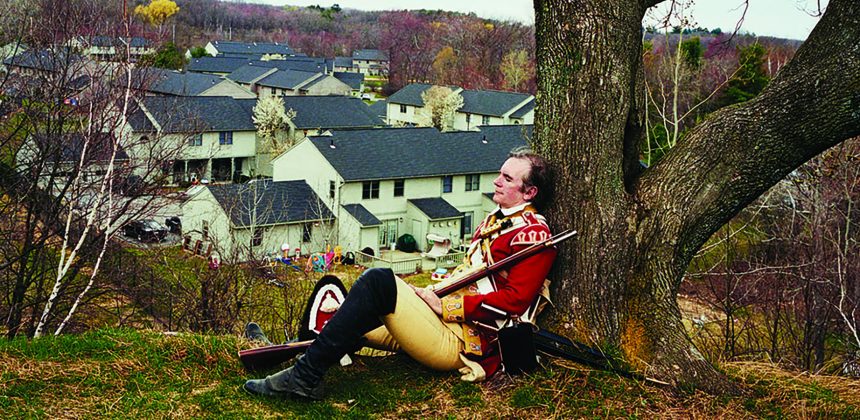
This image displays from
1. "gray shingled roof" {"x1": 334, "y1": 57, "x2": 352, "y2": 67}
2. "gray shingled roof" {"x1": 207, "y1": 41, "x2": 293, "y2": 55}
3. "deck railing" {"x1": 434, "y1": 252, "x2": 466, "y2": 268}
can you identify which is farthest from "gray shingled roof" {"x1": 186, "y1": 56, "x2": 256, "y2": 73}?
"deck railing" {"x1": 434, "y1": 252, "x2": 466, "y2": 268}

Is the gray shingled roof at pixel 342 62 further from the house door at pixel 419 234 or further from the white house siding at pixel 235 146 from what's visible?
the house door at pixel 419 234

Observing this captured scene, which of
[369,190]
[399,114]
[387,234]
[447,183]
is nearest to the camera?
[387,234]

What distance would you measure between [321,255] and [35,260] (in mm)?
14624

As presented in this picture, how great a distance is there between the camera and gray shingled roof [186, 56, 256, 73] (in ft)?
243

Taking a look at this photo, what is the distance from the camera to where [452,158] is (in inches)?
1367

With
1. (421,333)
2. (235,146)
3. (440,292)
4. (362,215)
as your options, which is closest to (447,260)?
(362,215)

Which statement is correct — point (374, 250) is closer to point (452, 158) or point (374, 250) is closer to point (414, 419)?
point (452, 158)

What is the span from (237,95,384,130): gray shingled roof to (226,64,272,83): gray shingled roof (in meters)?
22.4

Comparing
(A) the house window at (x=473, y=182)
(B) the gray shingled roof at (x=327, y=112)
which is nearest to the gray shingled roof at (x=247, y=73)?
(B) the gray shingled roof at (x=327, y=112)

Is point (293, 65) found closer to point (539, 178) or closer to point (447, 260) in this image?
point (447, 260)

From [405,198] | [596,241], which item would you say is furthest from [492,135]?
[596,241]

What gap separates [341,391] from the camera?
445cm

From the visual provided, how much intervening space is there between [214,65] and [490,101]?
3308 centimetres

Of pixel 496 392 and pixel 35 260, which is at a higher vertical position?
pixel 496 392
